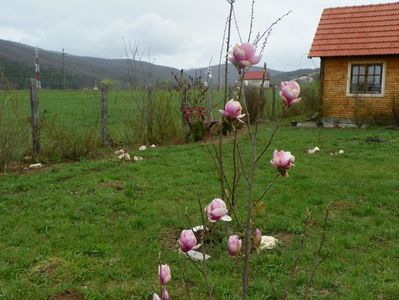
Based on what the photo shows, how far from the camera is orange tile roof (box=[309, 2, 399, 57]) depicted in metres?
16.0

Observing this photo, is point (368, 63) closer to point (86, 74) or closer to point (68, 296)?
point (68, 296)

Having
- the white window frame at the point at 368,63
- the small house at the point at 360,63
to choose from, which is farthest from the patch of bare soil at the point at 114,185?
the white window frame at the point at 368,63

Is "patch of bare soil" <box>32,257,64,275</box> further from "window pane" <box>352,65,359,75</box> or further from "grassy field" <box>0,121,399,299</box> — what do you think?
"window pane" <box>352,65,359,75</box>

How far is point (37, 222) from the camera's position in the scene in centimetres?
542

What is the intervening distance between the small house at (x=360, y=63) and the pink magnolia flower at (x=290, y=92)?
1546 cm

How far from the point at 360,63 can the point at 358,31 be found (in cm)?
147

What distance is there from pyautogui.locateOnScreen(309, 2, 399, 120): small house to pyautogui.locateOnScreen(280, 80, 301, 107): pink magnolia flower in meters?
15.5

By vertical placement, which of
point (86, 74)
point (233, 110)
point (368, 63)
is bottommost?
point (233, 110)

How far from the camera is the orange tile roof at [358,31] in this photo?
1602 cm

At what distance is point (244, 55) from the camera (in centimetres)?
156

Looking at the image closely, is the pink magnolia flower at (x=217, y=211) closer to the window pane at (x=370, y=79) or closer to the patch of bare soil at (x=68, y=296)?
the patch of bare soil at (x=68, y=296)

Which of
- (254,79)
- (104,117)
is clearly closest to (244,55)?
(104,117)

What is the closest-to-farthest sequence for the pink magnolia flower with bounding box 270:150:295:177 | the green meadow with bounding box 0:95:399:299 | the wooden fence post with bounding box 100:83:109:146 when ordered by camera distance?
the pink magnolia flower with bounding box 270:150:295:177 < the green meadow with bounding box 0:95:399:299 < the wooden fence post with bounding box 100:83:109:146

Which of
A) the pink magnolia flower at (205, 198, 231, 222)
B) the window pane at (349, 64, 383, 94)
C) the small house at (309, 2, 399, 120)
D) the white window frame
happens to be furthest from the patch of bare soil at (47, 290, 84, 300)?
the window pane at (349, 64, 383, 94)
